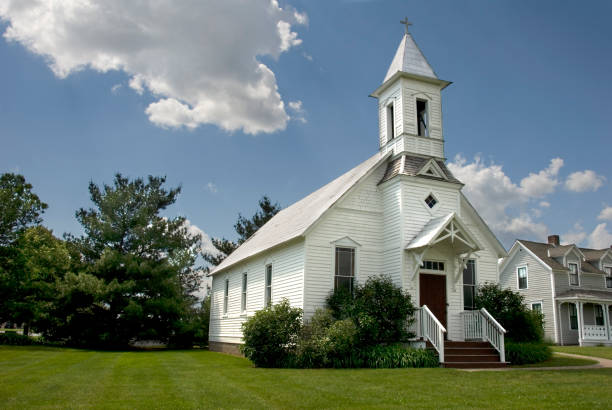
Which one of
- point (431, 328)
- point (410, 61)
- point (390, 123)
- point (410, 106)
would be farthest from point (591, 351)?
point (410, 61)

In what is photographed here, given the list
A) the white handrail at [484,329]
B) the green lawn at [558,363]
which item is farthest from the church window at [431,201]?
the green lawn at [558,363]

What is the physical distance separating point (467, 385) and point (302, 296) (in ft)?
23.9

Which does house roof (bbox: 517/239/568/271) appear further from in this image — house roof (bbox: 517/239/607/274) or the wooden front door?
the wooden front door

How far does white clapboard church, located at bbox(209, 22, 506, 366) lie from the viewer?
53.8 ft

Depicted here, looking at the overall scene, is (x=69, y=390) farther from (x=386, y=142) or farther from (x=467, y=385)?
(x=386, y=142)

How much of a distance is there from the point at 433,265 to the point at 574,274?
22480 millimetres

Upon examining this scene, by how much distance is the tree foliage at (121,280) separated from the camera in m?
26.8

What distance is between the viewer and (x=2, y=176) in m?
30.0

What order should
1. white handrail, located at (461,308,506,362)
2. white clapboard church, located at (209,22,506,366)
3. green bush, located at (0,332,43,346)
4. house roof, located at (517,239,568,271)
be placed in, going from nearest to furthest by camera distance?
1. white handrail, located at (461,308,506,362)
2. white clapboard church, located at (209,22,506,366)
3. green bush, located at (0,332,43,346)
4. house roof, located at (517,239,568,271)

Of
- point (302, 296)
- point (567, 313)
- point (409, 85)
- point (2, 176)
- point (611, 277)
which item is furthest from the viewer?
point (611, 277)

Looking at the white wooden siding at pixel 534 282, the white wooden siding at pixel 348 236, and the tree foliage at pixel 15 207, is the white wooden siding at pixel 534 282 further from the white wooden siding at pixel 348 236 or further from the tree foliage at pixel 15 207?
the tree foliage at pixel 15 207

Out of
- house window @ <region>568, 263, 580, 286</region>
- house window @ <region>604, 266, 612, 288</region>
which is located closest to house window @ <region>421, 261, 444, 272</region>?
house window @ <region>568, 263, 580, 286</region>

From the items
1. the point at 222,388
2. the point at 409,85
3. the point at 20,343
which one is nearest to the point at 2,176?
the point at 20,343

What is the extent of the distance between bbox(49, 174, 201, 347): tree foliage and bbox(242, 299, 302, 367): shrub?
13625 mm
